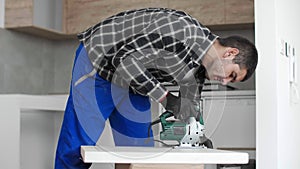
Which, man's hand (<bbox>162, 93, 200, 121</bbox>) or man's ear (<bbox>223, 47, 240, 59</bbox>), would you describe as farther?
man's ear (<bbox>223, 47, 240, 59</bbox>)

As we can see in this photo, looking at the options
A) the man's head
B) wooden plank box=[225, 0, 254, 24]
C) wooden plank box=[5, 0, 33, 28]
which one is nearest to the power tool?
the man's head

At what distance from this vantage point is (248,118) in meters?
3.77

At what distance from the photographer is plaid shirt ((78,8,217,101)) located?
2291 mm

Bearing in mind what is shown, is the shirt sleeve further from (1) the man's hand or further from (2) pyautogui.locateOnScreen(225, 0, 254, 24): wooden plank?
(2) pyautogui.locateOnScreen(225, 0, 254, 24): wooden plank

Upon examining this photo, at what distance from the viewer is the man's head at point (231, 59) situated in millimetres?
2328

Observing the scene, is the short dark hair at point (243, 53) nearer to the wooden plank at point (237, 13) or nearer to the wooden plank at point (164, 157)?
the wooden plank at point (164, 157)

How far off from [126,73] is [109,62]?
0.21m

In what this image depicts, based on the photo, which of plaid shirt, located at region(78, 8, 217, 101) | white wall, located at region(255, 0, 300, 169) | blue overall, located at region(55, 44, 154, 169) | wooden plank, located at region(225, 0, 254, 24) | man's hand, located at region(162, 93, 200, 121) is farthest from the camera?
wooden plank, located at region(225, 0, 254, 24)

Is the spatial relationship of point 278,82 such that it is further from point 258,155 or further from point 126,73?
point 126,73

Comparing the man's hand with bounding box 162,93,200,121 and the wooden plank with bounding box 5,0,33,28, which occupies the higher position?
the wooden plank with bounding box 5,0,33,28

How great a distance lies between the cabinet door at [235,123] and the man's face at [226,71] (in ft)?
4.43

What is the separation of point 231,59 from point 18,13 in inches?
96.4

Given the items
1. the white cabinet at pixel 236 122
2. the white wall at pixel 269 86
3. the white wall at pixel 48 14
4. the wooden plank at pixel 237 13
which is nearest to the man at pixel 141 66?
the white wall at pixel 269 86

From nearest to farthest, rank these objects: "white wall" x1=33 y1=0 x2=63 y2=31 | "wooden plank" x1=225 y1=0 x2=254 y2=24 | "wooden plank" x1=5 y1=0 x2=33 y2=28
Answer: "wooden plank" x1=225 y1=0 x2=254 y2=24, "wooden plank" x1=5 y1=0 x2=33 y2=28, "white wall" x1=33 y1=0 x2=63 y2=31
